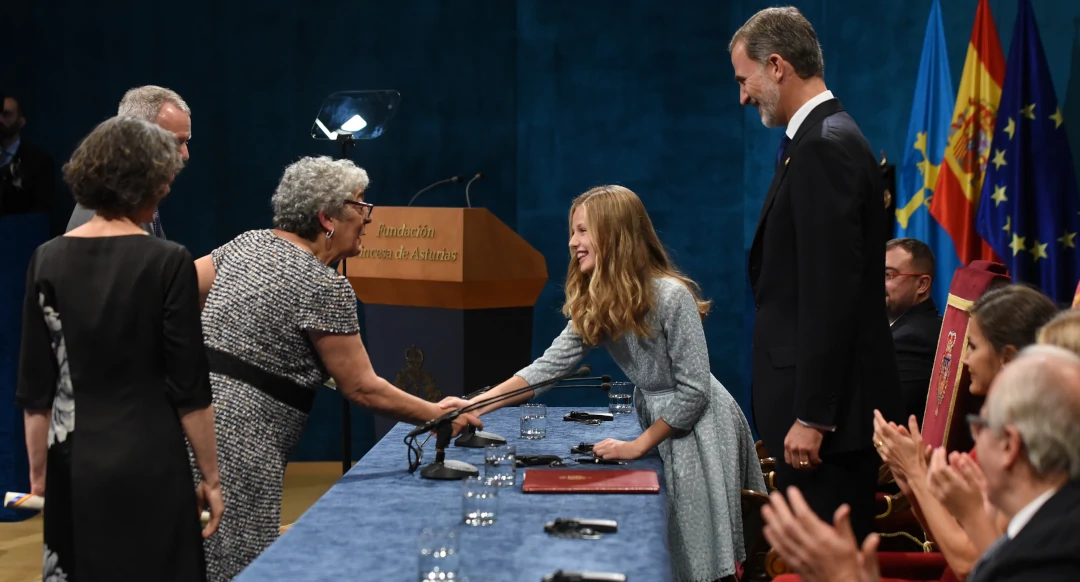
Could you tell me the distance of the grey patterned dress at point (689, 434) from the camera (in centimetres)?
296

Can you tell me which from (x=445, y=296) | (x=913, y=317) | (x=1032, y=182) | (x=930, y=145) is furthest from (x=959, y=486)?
(x=930, y=145)

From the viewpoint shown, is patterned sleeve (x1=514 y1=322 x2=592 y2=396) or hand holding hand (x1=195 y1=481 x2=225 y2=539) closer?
hand holding hand (x1=195 y1=481 x2=225 y2=539)

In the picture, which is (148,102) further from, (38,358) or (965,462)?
(965,462)

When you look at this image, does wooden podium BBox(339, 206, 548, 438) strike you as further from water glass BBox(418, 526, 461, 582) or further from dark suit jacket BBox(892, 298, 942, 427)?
water glass BBox(418, 526, 461, 582)

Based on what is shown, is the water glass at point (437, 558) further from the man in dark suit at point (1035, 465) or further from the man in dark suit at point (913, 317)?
the man in dark suit at point (913, 317)

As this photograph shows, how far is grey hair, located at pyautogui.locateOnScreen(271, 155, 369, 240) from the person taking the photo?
2936 mm

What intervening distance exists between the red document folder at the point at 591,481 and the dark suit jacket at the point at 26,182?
4783mm

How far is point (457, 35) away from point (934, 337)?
401cm

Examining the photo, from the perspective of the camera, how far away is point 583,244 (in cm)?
314

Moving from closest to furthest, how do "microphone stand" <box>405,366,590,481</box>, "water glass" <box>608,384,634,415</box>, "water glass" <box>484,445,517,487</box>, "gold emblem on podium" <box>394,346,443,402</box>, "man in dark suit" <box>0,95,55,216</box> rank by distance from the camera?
"water glass" <box>484,445,517,487</box> < "microphone stand" <box>405,366,590,481</box> < "water glass" <box>608,384,634,415</box> < "gold emblem on podium" <box>394,346,443,402</box> < "man in dark suit" <box>0,95,55,216</box>

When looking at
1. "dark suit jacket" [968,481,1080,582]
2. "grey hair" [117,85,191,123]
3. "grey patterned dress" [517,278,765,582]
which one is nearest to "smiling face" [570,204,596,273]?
"grey patterned dress" [517,278,765,582]

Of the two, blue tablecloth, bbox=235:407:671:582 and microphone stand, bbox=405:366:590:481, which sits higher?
microphone stand, bbox=405:366:590:481

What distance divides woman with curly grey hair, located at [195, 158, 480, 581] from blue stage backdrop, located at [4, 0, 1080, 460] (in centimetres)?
420

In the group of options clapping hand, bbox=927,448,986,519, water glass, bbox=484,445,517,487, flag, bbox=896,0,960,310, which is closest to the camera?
clapping hand, bbox=927,448,986,519
